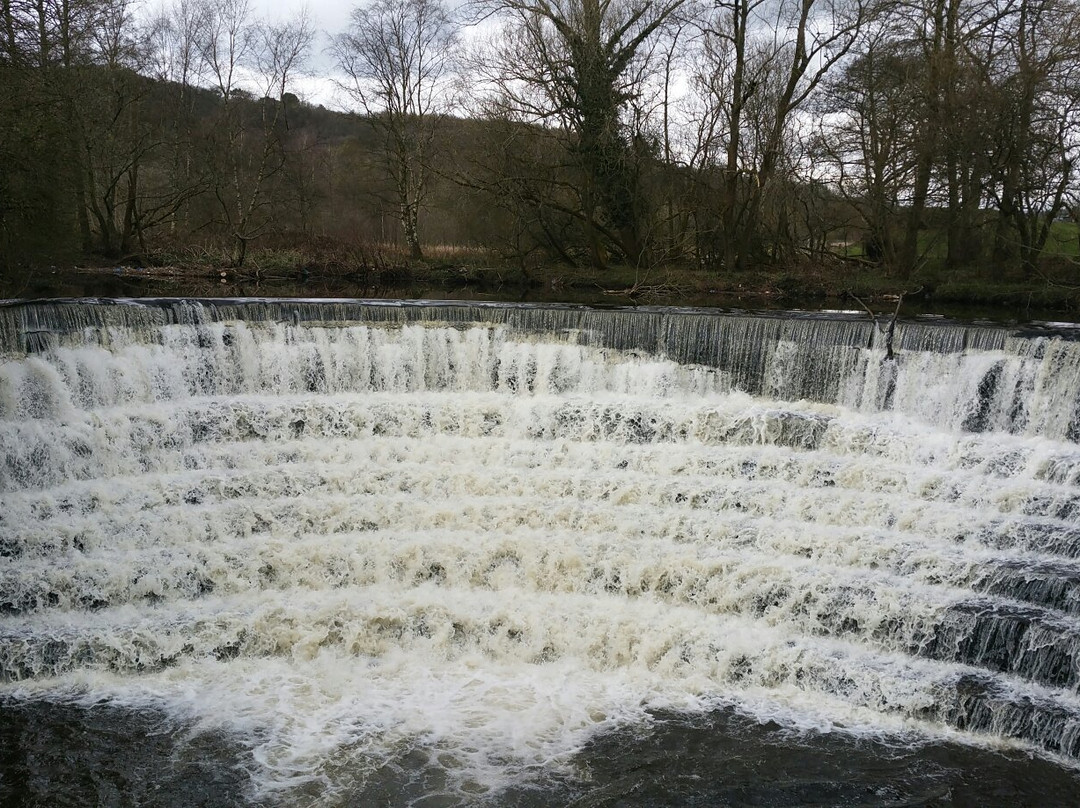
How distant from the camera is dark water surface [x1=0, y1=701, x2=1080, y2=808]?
5.52 m

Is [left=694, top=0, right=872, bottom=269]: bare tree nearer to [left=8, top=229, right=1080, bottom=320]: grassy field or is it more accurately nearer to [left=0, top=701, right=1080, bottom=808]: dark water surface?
[left=8, top=229, right=1080, bottom=320]: grassy field

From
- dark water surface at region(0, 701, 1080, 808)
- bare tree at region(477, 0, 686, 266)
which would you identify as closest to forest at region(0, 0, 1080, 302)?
bare tree at region(477, 0, 686, 266)

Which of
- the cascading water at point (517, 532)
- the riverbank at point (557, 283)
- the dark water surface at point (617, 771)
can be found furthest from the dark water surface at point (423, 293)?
the dark water surface at point (617, 771)

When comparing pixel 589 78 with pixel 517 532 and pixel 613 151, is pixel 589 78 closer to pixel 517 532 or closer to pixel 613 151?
pixel 613 151

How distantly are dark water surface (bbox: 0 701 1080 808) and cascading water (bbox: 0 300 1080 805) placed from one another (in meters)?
0.14

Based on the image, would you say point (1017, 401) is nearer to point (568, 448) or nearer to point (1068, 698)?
point (1068, 698)

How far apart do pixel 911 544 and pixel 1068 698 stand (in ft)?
6.46

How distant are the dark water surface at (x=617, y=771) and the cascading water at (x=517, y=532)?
5.6 inches

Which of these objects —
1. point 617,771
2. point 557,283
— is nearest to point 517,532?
point 617,771

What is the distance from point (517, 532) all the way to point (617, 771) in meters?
3.28

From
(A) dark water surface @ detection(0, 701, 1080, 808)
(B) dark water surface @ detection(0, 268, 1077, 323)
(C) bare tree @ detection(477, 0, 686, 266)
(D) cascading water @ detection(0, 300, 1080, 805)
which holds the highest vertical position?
(C) bare tree @ detection(477, 0, 686, 266)

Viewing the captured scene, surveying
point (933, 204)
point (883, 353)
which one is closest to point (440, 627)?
point (883, 353)

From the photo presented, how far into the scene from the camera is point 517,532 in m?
8.80

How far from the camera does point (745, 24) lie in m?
20.1
